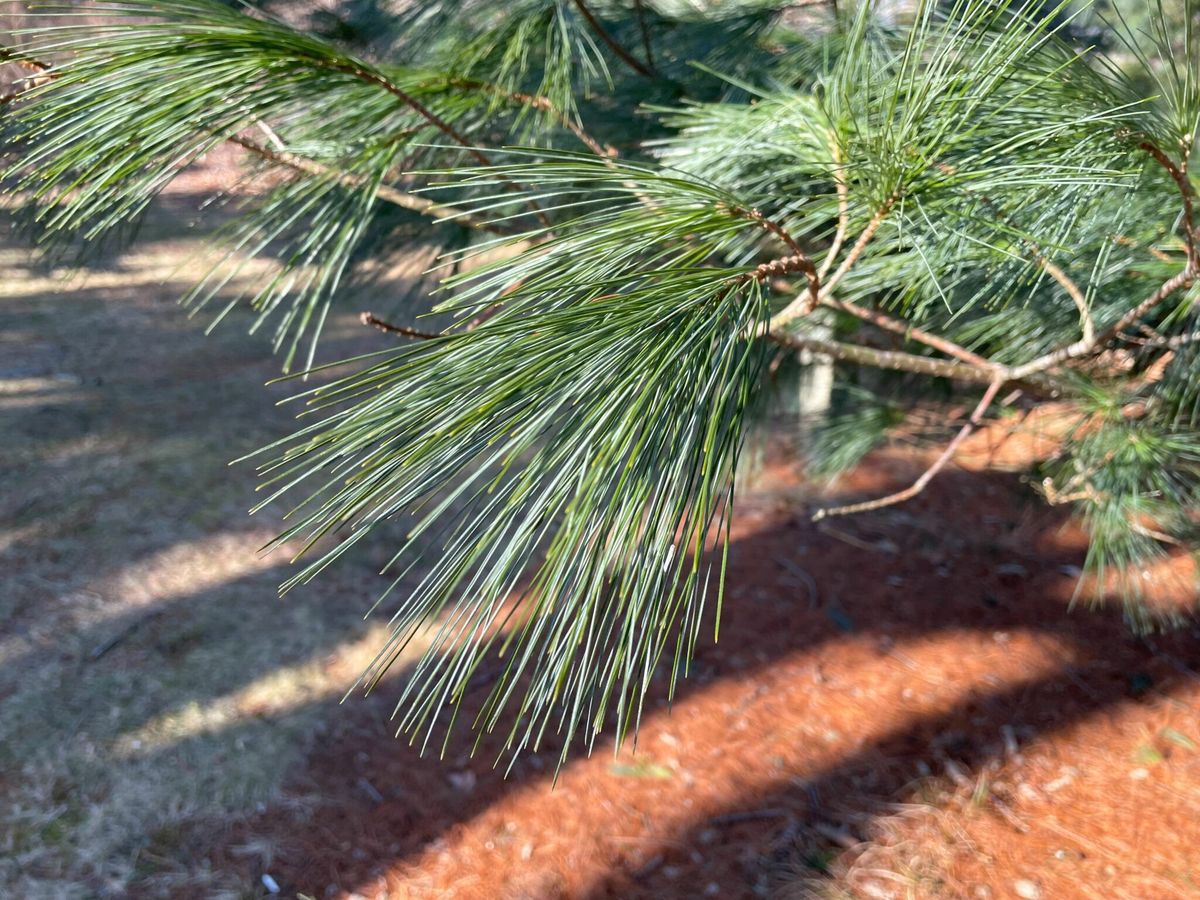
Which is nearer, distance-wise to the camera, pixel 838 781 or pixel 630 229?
pixel 630 229

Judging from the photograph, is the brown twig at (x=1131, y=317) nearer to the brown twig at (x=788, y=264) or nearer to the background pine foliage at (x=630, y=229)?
the background pine foliage at (x=630, y=229)

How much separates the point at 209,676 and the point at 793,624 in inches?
65.3

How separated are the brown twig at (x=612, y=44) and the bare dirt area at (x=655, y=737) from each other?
91 centimetres

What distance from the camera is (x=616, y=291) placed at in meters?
0.74

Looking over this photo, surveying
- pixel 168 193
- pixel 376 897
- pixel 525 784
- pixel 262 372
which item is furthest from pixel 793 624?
pixel 168 193

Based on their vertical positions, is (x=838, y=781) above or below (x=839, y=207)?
below

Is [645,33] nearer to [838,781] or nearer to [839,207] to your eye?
[839,207]

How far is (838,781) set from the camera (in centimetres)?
216

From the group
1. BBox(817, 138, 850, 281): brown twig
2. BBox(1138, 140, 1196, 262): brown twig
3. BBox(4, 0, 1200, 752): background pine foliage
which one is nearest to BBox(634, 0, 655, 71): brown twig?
BBox(4, 0, 1200, 752): background pine foliage

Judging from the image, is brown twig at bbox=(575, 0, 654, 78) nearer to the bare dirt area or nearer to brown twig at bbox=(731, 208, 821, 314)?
brown twig at bbox=(731, 208, 821, 314)

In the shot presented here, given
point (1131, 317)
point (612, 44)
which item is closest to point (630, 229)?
point (1131, 317)

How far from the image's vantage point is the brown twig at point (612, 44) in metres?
1.38

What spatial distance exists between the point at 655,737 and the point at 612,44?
162 cm

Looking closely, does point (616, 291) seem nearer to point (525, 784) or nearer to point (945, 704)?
point (525, 784)
